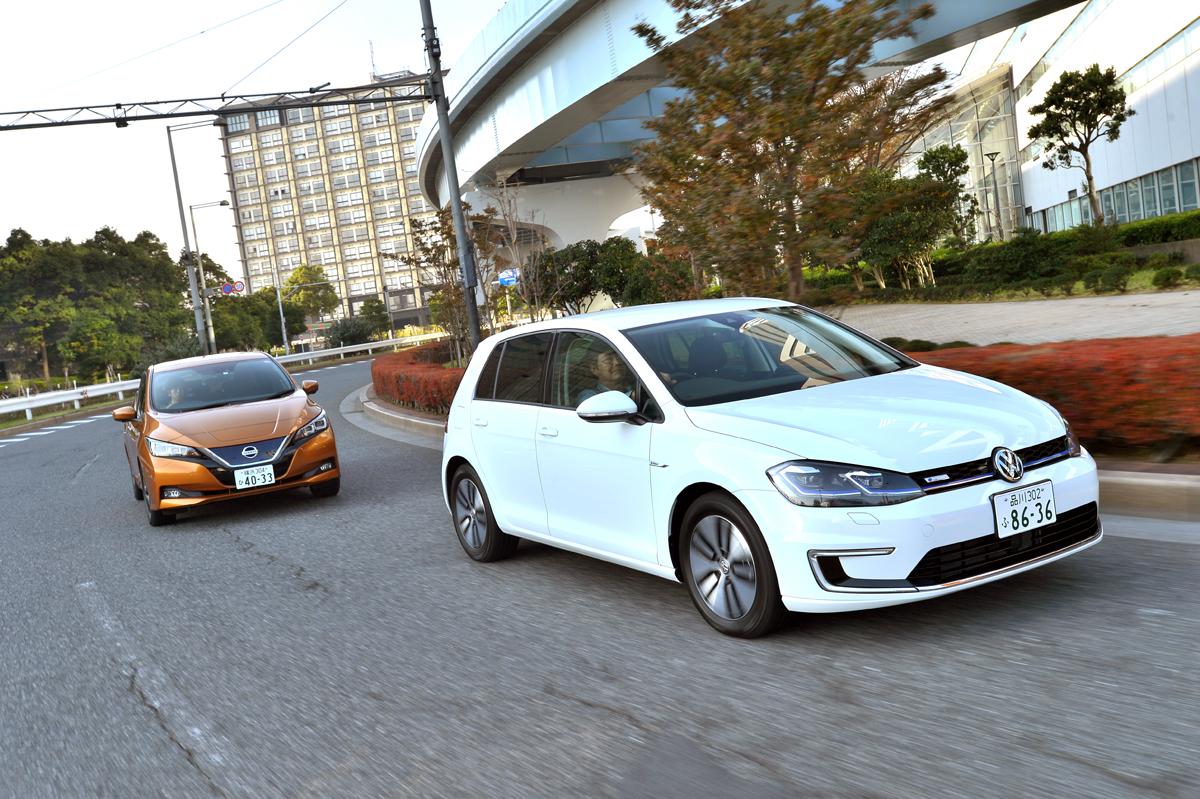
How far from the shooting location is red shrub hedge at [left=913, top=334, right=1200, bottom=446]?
21.5 ft

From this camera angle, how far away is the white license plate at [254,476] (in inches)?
385

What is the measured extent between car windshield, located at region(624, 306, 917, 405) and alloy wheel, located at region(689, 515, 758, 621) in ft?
2.24

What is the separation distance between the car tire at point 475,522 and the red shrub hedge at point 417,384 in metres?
7.81

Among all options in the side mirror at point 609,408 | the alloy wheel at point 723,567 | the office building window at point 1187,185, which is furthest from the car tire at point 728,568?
the office building window at point 1187,185

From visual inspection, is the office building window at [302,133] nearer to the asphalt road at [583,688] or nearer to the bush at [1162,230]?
the bush at [1162,230]

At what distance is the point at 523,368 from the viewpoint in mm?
6586

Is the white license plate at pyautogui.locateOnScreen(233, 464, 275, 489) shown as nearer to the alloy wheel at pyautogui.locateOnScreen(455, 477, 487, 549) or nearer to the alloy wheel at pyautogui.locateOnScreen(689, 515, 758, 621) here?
the alloy wheel at pyautogui.locateOnScreen(455, 477, 487, 549)

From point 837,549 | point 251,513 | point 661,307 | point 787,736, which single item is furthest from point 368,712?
point 251,513

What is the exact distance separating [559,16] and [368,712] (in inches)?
674

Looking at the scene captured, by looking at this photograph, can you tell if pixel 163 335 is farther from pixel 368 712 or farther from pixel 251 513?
pixel 368 712

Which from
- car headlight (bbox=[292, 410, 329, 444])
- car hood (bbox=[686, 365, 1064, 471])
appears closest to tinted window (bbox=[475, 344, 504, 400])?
car hood (bbox=[686, 365, 1064, 471])

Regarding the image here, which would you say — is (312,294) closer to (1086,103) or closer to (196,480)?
(1086,103)

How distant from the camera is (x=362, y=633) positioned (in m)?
5.72

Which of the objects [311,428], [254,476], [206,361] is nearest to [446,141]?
[206,361]
